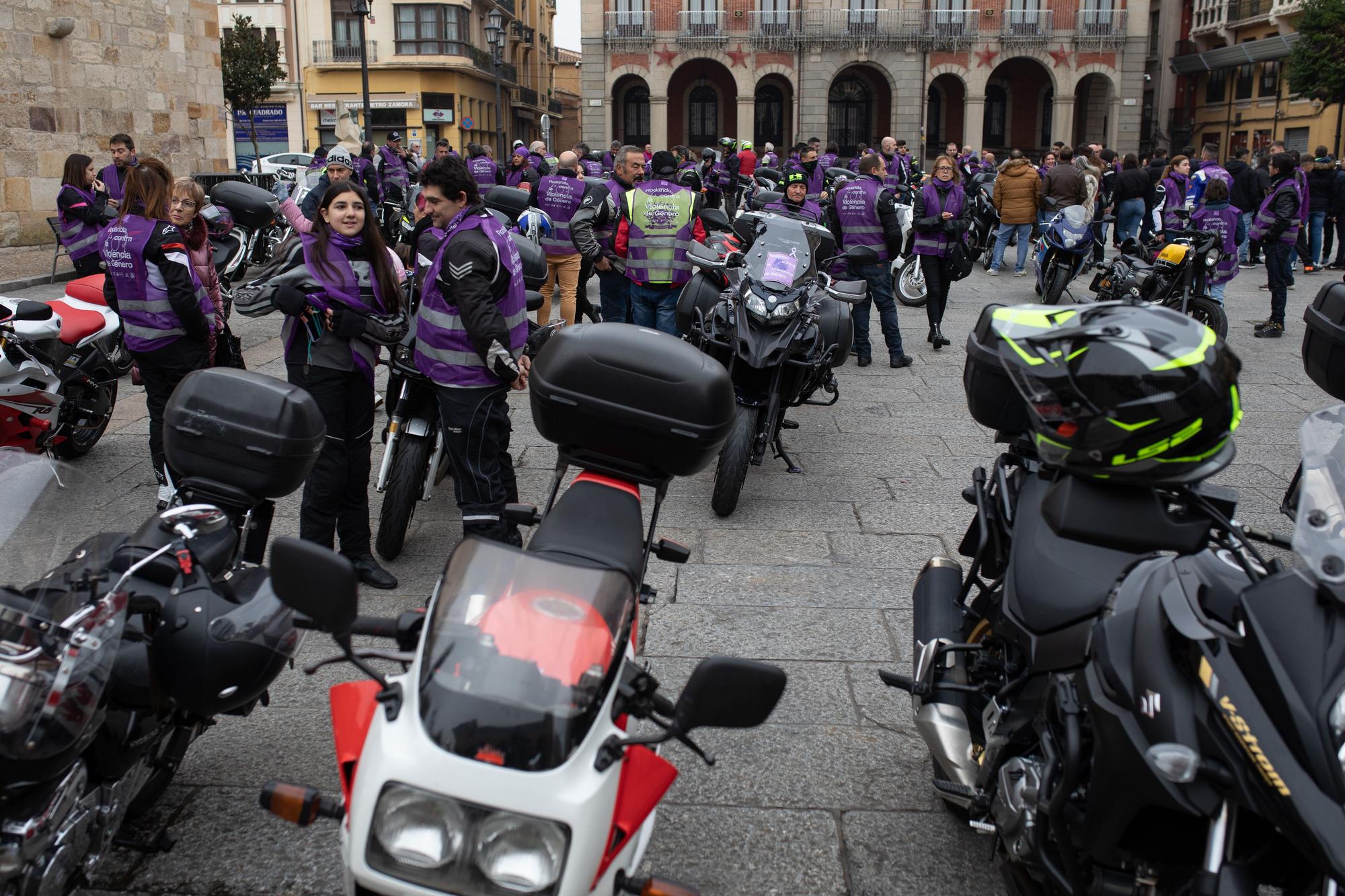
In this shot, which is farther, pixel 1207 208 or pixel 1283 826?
pixel 1207 208

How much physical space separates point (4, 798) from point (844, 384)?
7595 millimetres

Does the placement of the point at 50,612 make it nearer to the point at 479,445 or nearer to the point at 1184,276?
the point at 479,445

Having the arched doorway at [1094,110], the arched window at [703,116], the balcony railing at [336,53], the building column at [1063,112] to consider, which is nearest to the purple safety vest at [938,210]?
the building column at [1063,112]

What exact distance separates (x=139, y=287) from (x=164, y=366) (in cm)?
41

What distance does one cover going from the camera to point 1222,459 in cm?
241

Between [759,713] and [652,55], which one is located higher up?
[652,55]

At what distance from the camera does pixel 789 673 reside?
13.7 ft

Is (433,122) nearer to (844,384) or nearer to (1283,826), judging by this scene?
(844,384)

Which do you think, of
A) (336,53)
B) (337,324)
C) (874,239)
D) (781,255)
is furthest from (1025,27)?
(337,324)

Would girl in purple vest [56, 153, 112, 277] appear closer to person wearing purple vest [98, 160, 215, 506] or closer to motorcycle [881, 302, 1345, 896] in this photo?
person wearing purple vest [98, 160, 215, 506]

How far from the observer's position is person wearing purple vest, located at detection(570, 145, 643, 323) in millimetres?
8953

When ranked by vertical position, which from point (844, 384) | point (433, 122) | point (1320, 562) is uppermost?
point (433, 122)

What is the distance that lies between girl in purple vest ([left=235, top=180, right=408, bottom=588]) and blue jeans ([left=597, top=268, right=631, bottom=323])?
432 centimetres

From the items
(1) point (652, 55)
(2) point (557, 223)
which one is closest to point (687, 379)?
(2) point (557, 223)
